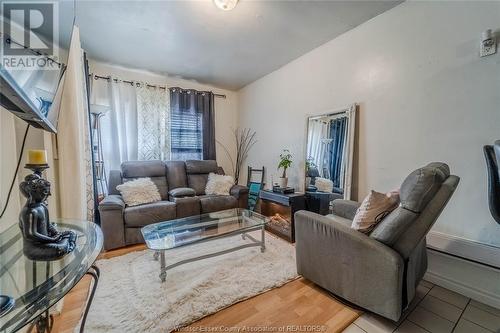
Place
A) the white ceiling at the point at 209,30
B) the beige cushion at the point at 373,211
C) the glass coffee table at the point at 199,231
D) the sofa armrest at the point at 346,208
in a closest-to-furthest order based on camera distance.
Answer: the beige cushion at the point at 373,211, the glass coffee table at the point at 199,231, the white ceiling at the point at 209,30, the sofa armrest at the point at 346,208

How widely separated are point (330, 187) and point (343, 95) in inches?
43.6

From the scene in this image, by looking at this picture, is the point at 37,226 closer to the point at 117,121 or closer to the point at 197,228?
the point at 197,228

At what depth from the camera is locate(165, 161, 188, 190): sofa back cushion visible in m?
3.31

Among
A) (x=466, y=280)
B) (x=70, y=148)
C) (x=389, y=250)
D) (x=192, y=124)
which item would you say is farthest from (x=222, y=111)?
(x=466, y=280)

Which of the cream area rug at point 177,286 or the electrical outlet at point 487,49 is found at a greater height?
the electrical outlet at point 487,49

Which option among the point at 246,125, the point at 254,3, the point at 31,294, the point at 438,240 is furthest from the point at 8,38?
the point at 246,125

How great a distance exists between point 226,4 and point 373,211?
82.5 inches

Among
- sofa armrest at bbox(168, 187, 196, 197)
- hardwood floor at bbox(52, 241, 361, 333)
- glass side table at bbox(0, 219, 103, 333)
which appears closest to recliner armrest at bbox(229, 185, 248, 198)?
sofa armrest at bbox(168, 187, 196, 197)

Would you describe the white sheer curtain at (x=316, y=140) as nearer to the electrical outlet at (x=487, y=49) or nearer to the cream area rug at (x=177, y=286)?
the cream area rug at (x=177, y=286)

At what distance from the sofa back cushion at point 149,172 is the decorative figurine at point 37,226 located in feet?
7.60

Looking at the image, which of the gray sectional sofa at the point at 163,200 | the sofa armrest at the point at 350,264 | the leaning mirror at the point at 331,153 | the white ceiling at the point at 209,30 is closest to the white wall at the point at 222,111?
the white ceiling at the point at 209,30

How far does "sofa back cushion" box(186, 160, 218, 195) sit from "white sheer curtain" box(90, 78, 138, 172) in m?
0.89

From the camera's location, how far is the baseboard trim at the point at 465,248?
147cm

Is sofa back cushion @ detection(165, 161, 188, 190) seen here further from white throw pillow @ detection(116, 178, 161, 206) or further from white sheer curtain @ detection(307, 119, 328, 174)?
white sheer curtain @ detection(307, 119, 328, 174)
